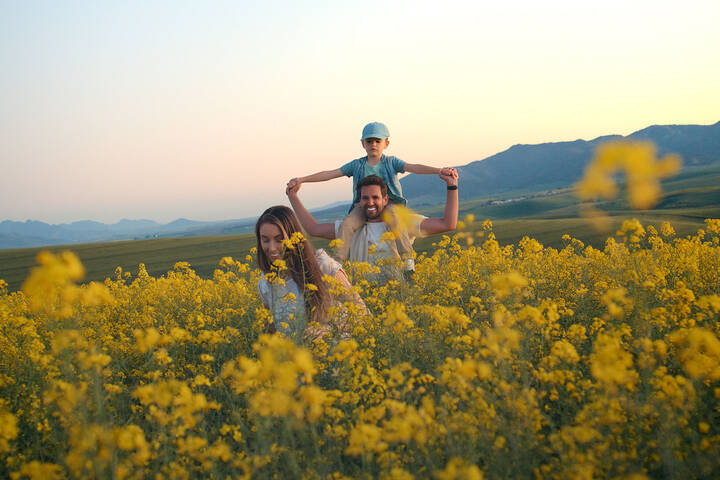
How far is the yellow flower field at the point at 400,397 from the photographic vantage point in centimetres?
210

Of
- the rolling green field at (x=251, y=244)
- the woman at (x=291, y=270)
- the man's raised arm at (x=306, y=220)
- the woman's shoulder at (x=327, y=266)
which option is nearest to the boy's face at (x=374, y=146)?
the man's raised arm at (x=306, y=220)

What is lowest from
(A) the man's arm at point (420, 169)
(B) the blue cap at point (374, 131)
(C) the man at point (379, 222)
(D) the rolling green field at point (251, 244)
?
(D) the rolling green field at point (251, 244)

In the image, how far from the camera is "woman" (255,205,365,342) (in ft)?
13.5

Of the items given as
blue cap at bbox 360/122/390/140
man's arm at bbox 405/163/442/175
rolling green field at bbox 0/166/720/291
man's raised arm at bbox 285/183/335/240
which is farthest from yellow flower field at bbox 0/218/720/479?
blue cap at bbox 360/122/390/140

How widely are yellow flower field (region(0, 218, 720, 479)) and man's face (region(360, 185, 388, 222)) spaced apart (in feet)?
3.07

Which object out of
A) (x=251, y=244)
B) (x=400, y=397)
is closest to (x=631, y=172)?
(x=400, y=397)

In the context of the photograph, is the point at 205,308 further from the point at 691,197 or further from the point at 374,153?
the point at 691,197

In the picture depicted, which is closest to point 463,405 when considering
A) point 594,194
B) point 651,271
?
point 594,194

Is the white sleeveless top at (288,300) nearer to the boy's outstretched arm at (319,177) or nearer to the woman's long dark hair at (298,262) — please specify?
the woman's long dark hair at (298,262)

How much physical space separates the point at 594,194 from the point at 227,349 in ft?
12.2

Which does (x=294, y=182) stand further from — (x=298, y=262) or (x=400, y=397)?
(x=400, y=397)

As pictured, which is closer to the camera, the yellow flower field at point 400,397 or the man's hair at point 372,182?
the yellow flower field at point 400,397

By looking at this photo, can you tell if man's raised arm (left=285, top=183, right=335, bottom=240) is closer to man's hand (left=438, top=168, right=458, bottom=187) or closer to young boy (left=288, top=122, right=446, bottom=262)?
young boy (left=288, top=122, right=446, bottom=262)

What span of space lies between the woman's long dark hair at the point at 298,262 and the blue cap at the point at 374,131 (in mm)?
1686
